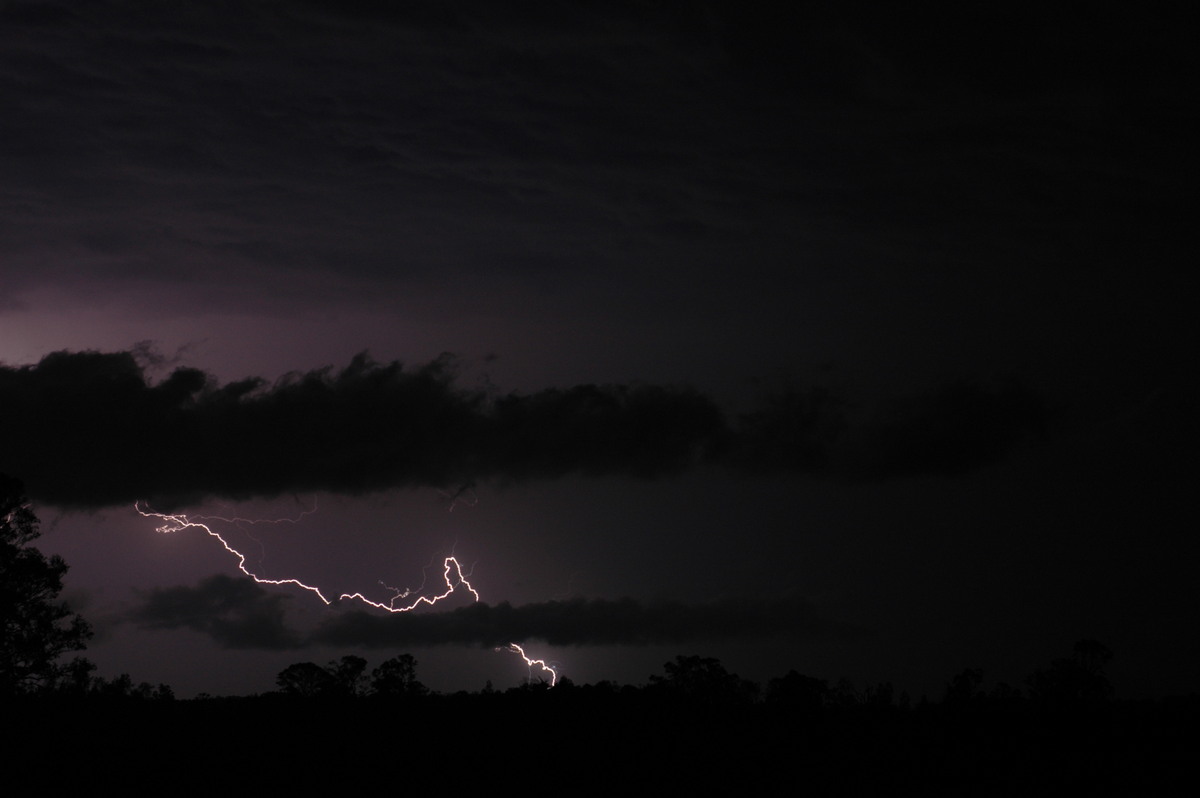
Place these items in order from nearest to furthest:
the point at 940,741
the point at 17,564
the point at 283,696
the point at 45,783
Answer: the point at 45,783
the point at 940,741
the point at 283,696
the point at 17,564

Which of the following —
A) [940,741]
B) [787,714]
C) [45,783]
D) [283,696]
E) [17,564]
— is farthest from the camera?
[17,564]

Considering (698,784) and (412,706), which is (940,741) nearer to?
(698,784)

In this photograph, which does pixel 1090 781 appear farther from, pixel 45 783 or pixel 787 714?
pixel 45 783

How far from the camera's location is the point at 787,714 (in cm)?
2006

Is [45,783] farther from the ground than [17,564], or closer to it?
closer to it

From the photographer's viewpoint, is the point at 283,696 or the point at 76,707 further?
the point at 283,696

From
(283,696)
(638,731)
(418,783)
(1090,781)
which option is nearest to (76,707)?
(283,696)

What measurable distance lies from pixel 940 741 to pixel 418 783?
7990 mm

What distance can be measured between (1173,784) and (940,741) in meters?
3.33

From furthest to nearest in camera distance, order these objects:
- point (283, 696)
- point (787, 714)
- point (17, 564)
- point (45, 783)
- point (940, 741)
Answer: point (17, 564) → point (283, 696) → point (787, 714) → point (940, 741) → point (45, 783)

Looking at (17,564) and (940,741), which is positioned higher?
(17,564)

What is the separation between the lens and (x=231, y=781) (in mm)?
16547

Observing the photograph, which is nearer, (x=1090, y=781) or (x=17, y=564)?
(x=1090, y=781)

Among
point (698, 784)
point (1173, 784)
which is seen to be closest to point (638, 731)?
point (698, 784)
